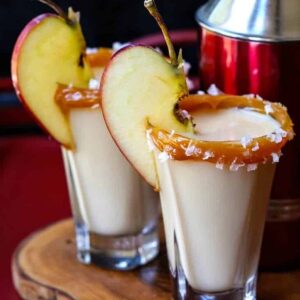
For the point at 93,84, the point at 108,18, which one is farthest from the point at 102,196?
the point at 108,18

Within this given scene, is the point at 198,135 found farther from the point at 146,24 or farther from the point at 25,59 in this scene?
the point at 146,24

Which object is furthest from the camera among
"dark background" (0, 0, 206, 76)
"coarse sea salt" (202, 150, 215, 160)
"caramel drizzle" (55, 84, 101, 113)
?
"dark background" (0, 0, 206, 76)

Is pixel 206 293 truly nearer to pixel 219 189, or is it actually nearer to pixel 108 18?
pixel 219 189

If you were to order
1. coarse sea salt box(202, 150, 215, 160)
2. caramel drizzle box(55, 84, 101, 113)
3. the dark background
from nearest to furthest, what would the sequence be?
coarse sea salt box(202, 150, 215, 160), caramel drizzle box(55, 84, 101, 113), the dark background

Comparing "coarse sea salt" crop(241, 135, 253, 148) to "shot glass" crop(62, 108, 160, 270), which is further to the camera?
"shot glass" crop(62, 108, 160, 270)

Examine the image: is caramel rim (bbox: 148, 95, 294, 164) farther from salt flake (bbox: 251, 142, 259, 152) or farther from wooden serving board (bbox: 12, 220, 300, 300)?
wooden serving board (bbox: 12, 220, 300, 300)

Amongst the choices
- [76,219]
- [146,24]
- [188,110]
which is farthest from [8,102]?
[188,110]

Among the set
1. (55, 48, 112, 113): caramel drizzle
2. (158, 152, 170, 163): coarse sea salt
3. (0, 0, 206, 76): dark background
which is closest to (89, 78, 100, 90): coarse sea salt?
(55, 48, 112, 113): caramel drizzle

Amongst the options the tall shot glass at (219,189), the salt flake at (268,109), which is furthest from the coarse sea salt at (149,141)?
the salt flake at (268,109)
